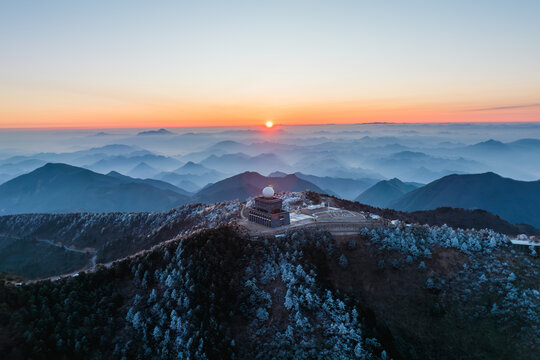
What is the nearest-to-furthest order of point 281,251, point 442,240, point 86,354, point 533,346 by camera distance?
point 86,354 < point 533,346 < point 281,251 < point 442,240

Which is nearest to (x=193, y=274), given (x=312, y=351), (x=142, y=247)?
(x=312, y=351)

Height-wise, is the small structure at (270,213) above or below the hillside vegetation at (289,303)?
above

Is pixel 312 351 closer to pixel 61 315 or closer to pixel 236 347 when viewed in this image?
pixel 236 347

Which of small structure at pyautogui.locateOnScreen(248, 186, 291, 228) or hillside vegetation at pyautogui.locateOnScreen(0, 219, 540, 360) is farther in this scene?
small structure at pyautogui.locateOnScreen(248, 186, 291, 228)

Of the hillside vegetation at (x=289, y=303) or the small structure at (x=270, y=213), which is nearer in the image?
the hillside vegetation at (x=289, y=303)

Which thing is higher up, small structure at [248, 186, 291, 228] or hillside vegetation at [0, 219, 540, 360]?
small structure at [248, 186, 291, 228]

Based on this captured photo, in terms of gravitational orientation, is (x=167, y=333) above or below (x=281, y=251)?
below

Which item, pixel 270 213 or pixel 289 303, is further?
pixel 270 213

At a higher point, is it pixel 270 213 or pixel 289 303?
pixel 270 213
